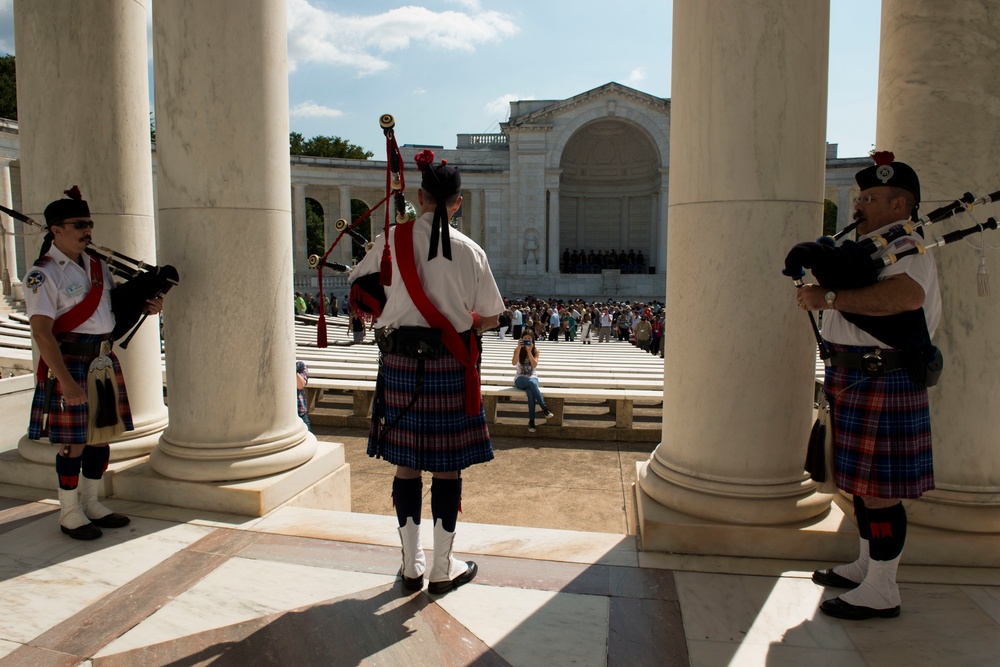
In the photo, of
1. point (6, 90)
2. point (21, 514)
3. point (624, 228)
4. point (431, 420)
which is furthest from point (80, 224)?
point (6, 90)

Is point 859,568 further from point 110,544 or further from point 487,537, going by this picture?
point 110,544

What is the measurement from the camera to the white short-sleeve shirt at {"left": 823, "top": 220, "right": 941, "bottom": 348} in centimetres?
357

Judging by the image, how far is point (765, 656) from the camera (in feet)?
11.3

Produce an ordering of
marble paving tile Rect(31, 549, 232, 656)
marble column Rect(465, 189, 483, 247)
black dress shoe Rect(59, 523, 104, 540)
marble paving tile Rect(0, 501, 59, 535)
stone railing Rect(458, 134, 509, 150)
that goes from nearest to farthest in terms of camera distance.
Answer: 1. marble paving tile Rect(31, 549, 232, 656)
2. black dress shoe Rect(59, 523, 104, 540)
3. marble paving tile Rect(0, 501, 59, 535)
4. marble column Rect(465, 189, 483, 247)
5. stone railing Rect(458, 134, 509, 150)

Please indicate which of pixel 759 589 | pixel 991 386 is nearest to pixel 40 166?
pixel 759 589

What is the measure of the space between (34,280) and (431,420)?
298cm

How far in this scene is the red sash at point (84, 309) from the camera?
191 inches

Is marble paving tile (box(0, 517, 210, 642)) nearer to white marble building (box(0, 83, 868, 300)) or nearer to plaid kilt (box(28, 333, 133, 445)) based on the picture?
plaid kilt (box(28, 333, 133, 445))

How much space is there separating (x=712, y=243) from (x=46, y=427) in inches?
193

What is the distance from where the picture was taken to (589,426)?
1133 centimetres

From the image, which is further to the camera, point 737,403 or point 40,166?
point 40,166

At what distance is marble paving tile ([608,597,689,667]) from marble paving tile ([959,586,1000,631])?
5.72ft

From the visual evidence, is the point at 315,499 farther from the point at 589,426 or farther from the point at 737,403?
the point at 589,426

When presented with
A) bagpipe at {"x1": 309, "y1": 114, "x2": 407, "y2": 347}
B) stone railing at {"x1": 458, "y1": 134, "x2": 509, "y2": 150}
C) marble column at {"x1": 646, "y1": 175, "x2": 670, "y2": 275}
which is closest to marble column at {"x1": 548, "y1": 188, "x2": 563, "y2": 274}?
stone railing at {"x1": 458, "y1": 134, "x2": 509, "y2": 150}
